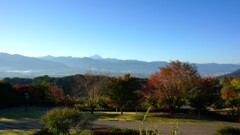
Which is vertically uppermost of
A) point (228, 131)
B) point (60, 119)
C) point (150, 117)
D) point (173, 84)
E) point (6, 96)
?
point (173, 84)

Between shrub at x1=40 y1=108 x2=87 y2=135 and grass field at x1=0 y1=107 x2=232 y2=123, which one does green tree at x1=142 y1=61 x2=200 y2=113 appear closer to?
grass field at x1=0 y1=107 x2=232 y2=123

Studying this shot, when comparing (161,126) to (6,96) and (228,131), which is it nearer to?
(228,131)

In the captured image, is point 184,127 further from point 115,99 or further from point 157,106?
point 115,99

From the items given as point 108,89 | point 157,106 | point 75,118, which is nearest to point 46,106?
point 108,89

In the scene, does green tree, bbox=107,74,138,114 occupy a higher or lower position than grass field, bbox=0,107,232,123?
higher

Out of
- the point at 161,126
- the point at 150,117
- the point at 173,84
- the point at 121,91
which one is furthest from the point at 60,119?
the point at 173,84

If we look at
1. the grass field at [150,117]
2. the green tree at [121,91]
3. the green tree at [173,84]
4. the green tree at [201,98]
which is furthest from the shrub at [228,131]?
the green tree at [121,91]

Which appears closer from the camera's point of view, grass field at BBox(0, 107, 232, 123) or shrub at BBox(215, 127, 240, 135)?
shrub at BBox(215, 127, 240, 135)

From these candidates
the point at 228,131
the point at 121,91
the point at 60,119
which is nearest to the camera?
the point at 60,119

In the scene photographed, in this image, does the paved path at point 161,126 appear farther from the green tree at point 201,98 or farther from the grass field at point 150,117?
the green tree at point 201,98

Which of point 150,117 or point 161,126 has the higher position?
point 150,117

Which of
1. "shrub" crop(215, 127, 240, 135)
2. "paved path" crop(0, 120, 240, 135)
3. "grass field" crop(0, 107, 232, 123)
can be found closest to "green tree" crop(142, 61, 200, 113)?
"grass field" crop(0, 107, 232, 123)

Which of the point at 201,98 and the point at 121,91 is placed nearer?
the point at 121,91

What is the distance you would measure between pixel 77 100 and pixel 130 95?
16152mm
